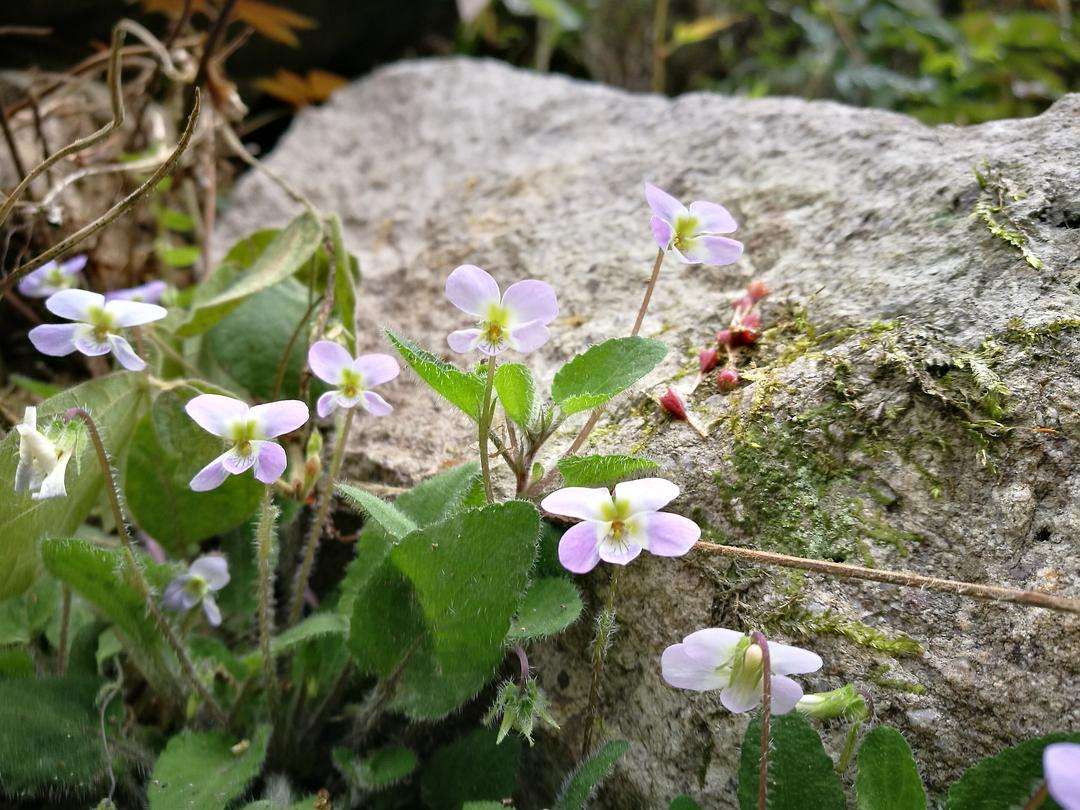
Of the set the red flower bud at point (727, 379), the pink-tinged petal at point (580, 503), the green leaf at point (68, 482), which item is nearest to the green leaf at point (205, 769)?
the green leaf at point (68, 482)

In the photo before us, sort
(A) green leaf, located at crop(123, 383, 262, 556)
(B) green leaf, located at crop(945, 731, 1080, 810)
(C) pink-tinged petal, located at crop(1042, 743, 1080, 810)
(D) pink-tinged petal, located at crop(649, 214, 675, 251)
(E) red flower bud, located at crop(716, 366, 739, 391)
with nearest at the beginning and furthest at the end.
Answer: (C) pink-tinged petal, located at crop(1042, 743, 1080, 810), (B) green leaf, located at crop(945, 731, 1080, 810), (D) pink-tinged petal, located at crop(649, 214, 675, 251), (E) red flower bud, located at crop(716, 366, 739, 391), (A) green leaf, located at crop(123, 383, 262, 556)

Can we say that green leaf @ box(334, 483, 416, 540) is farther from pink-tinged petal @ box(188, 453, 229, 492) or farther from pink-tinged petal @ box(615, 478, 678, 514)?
pink-tinged petal @ box(615, 478, 678, 514)

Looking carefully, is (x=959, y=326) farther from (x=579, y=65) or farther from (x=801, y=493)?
(x=579, y=65)

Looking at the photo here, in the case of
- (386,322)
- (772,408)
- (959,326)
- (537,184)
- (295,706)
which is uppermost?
(959,326)

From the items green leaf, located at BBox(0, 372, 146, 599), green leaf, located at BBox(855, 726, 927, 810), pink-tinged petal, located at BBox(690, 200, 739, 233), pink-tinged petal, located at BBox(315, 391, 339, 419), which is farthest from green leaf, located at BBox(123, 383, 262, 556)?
green leaf, located at BBox(855, 726, 927, 810)

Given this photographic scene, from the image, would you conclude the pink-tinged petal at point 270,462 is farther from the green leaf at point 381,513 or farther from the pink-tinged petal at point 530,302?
the pink-tinged petal at point 530,302

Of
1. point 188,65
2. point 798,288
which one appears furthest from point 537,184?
point 188,65
